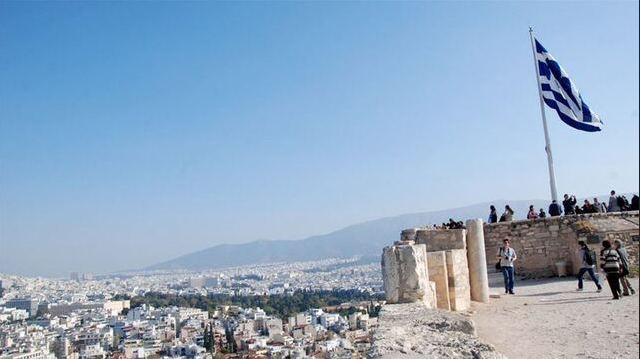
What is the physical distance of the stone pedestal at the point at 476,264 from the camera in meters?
11.1

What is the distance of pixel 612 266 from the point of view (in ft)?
31.5

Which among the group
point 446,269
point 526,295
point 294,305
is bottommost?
point 294,305

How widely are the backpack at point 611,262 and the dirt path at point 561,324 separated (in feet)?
1.95

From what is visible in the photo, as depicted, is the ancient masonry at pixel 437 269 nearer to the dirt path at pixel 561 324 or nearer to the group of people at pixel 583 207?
the dirt path at pixel 561 324

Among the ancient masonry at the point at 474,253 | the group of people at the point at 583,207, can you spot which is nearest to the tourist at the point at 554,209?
the group of people at the point at 583,207

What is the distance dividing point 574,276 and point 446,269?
6226mm

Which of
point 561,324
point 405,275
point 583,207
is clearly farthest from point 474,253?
point 583,207

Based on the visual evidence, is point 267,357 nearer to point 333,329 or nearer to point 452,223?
point 333,329

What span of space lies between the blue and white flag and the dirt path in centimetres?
606

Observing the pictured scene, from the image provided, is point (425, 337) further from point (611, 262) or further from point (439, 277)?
point (611, 262)

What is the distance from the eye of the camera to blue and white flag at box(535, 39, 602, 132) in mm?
16406

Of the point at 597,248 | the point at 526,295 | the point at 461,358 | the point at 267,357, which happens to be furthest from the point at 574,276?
the point at 267,357

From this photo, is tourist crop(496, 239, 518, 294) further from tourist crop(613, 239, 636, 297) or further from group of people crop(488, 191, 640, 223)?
group of people crop(488, 191, 640, 223)

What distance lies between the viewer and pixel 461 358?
187 inches
